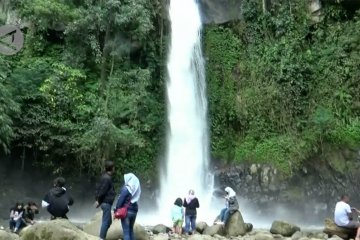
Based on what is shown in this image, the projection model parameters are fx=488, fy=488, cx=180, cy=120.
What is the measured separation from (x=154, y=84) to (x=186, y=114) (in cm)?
183

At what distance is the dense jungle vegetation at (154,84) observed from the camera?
17.3 meters

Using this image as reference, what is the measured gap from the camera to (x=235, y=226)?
1318 centimetres

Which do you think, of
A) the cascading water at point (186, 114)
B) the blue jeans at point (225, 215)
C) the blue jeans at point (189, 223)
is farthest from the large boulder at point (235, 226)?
the cascading water at point (186, 114)

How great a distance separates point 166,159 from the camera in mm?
19281

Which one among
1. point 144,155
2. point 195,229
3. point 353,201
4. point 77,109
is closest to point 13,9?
point 77,109

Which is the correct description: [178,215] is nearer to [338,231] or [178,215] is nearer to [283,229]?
[283,229]

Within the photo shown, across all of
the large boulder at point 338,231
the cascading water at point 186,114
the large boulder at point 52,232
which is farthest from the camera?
the cascading water at point 186,114

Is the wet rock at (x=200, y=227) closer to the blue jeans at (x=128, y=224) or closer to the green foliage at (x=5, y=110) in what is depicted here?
the green foliage at (x=5, y=110)

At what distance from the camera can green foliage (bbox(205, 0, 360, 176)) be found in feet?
60.5

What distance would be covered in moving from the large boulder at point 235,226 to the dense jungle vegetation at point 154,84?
17.2 ft

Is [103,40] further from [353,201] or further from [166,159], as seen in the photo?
[353,201]

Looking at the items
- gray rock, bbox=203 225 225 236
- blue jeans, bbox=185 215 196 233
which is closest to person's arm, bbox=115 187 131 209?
blue jeans, bbox=185 215 196 233

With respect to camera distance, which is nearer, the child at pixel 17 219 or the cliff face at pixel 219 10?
the child at pixel 17 219

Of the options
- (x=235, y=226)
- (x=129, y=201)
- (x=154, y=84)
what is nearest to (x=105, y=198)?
(x=129, y=201)
